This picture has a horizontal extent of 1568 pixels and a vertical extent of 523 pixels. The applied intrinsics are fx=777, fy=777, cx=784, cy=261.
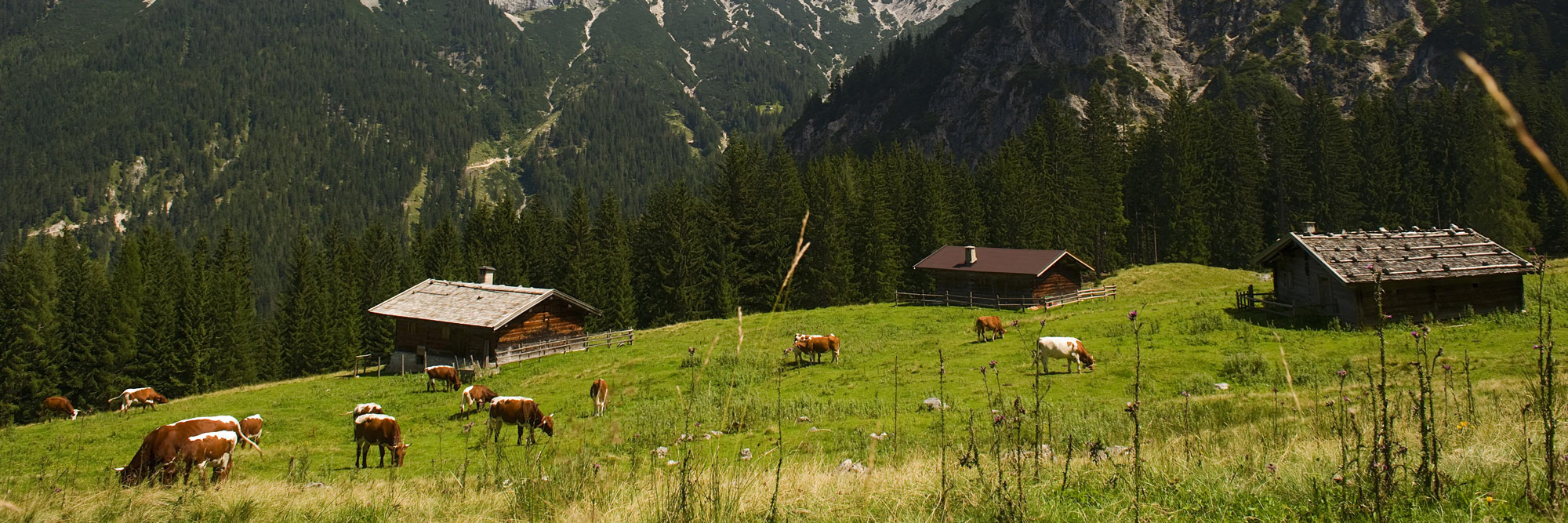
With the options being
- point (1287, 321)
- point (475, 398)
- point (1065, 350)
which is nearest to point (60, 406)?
point (475, 398)

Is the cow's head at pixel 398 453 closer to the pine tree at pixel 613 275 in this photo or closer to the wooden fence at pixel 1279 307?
the wooden fence at pixel 1279 307

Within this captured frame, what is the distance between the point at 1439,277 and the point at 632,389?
109 feet

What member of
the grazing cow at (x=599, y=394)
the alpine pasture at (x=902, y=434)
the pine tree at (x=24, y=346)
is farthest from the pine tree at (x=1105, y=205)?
the pine tree at (x=24, y=346)

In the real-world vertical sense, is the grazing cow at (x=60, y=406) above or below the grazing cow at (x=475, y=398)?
below

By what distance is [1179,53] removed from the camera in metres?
150

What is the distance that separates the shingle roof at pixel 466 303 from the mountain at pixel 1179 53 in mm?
82217

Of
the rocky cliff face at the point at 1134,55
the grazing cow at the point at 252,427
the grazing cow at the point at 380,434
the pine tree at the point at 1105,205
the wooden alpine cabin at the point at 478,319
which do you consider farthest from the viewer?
the rocky cliff face at the point at 1134,55

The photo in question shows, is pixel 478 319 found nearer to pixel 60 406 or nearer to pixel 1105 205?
pixel 60 406

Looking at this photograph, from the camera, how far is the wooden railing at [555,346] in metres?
47.2

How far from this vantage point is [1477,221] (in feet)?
228

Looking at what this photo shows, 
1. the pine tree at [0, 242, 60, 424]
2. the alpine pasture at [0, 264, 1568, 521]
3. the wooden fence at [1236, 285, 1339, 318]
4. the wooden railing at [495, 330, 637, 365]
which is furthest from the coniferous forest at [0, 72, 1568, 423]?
the wooden fence at [1236, 285, 1339, 318]

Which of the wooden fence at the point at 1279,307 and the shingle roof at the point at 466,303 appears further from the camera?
the shingle roof at the point at 466,303

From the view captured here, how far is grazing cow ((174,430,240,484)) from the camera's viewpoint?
13523mm

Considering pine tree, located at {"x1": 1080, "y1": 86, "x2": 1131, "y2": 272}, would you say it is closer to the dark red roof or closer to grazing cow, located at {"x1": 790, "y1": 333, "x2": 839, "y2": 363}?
the dark red roof
